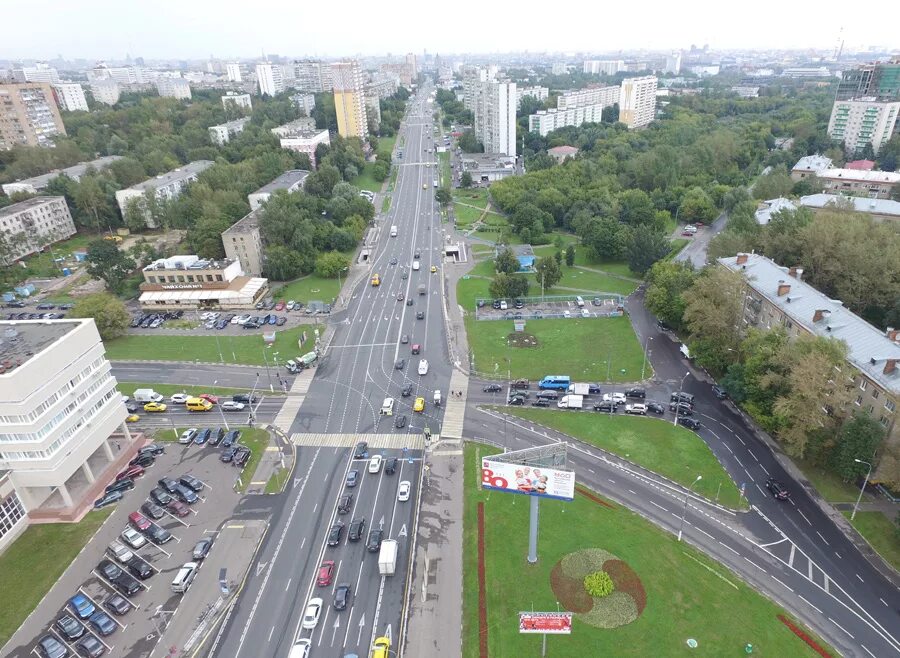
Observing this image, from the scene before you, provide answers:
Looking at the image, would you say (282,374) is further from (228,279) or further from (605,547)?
(605,547)

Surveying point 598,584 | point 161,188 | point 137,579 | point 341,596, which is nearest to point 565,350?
point 598,584

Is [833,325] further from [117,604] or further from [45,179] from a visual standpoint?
[45,179]

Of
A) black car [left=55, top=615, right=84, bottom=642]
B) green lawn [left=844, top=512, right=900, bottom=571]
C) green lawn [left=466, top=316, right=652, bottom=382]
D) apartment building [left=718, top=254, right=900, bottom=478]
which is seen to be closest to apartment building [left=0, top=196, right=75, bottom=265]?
black car [left=55, top=615, right=84, bottom=642]

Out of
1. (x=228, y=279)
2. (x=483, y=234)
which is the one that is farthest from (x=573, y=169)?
(x=228, y=279)

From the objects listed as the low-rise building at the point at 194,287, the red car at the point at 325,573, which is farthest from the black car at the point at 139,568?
the low-rise building at the point at 194,287

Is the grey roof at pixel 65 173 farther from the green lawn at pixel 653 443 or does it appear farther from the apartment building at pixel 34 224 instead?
the green lawn at pixel 653 443

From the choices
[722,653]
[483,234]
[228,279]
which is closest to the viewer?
[722,653]

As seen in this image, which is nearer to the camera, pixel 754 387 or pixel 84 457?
pixel 84 457
